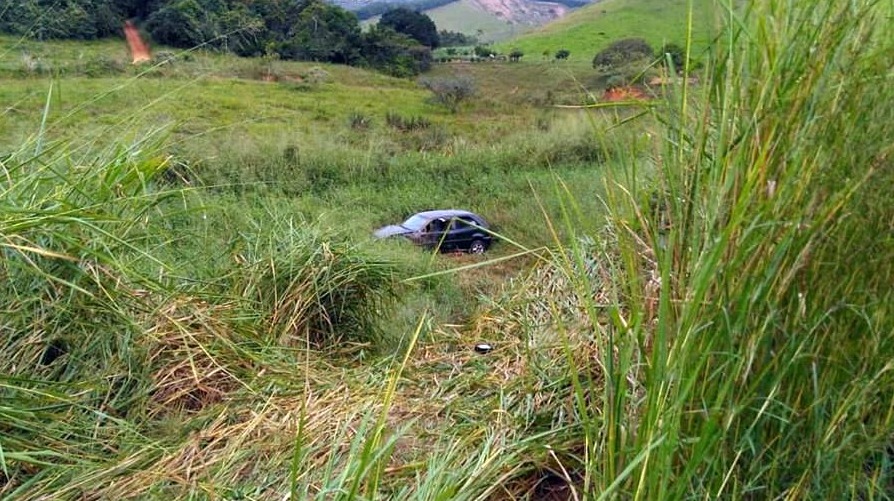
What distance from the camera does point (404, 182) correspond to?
1841 cm

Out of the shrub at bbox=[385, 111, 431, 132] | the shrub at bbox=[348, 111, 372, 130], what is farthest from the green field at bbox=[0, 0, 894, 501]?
the shrub at bbox=[385, 111, 431, 132]

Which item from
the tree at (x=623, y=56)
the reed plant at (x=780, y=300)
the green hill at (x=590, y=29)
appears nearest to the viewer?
the reed plant at (x=780, y=300)

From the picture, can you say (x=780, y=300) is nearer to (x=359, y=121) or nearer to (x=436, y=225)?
(x=436, y=225)

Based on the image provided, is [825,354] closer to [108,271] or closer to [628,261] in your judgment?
[628,261]

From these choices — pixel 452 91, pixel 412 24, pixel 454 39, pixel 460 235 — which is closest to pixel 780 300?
pixel 460 235

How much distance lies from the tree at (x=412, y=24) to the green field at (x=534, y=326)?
3045 centimetres

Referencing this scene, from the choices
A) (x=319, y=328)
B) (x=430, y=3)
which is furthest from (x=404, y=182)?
(x=430, y=3)

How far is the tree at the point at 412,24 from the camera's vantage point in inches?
1281

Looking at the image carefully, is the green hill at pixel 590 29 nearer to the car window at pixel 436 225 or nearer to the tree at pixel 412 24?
the tree at pixel 412 24

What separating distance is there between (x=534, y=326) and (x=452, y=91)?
26.0 m

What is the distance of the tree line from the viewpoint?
303 cm

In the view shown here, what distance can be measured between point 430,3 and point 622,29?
18336 millimetres

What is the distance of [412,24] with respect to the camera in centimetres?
3356

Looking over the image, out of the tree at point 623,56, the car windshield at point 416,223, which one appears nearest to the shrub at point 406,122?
the car windshield at point 416,223
